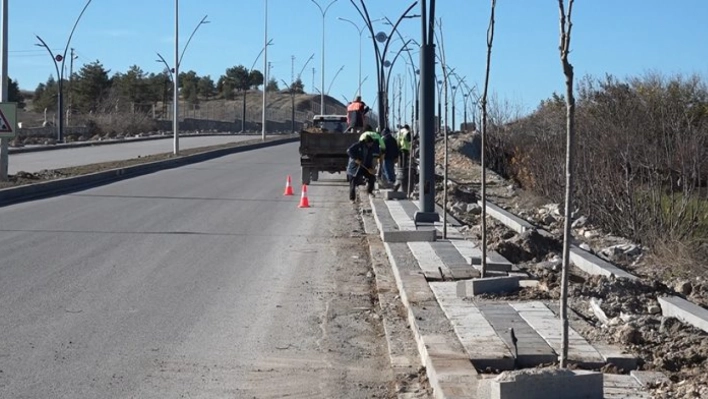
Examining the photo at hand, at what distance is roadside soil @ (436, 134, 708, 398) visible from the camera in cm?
725

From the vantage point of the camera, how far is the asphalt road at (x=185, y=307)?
739 cm

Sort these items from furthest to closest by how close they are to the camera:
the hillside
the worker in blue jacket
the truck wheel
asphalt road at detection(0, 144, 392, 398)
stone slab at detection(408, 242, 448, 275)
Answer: the hillside < the truck wheel < the worker in blue jacket < stone slab at detection(408, 242, 448, 275) < asphalt road at detection(0, 144, 392, 398)

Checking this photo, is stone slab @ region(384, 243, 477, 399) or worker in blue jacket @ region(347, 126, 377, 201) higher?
worker in blue jacket @ region(347, 126, 377, 201)

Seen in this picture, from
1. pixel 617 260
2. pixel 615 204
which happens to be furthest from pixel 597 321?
pixel 615 204

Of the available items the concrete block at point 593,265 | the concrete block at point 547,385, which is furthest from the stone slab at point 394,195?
the concrete block at point 547,385

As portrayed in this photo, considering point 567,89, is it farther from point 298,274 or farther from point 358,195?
point 358,195

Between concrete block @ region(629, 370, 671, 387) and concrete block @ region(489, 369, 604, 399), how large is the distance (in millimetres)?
659

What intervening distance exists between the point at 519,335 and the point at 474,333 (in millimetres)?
365

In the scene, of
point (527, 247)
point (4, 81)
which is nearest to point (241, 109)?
point (4, 81)

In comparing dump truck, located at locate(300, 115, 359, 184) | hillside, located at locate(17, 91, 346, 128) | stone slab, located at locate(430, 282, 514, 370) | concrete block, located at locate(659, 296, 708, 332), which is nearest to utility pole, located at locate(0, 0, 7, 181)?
dump truck, located at locate(300, 115, 359, 184)

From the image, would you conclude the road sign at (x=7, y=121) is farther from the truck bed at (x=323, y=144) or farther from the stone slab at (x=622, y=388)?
the stone slab at (x=622, y=388)

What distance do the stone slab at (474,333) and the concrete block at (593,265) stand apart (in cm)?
190

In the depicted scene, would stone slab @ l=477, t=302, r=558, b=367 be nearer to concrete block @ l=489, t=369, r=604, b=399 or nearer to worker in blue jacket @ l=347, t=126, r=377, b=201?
concrete block @ l=489, t=369, r=604, b=399

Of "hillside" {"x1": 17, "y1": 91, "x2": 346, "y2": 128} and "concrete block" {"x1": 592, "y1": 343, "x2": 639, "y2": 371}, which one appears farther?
"hillside" {"x1": 17, "y1": 91, "x2": 346, "y2": 128}
